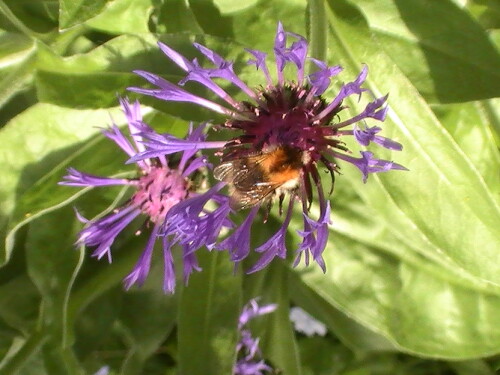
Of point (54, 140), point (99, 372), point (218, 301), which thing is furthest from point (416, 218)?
point (99, 372)

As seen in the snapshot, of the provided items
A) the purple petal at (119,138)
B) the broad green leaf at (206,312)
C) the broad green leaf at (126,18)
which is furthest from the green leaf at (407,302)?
the broad green leaf at (126,18)

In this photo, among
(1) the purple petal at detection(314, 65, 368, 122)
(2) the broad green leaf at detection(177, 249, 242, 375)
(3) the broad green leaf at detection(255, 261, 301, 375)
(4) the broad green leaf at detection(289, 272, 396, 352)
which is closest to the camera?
(1) the purple petal at detection(314, 65, 368, 122)

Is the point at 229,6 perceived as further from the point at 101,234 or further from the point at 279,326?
the point at 279,326

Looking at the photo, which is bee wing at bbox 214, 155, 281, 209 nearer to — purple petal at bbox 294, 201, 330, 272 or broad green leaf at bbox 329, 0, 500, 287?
purple petal at bbox 294, 201, 330, 272

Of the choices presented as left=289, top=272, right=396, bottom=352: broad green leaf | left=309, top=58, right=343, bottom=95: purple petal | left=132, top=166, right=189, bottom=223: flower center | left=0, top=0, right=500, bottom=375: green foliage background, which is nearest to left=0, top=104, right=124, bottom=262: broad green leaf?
left=0, top=0, right=500, bottom=375: green foliage background

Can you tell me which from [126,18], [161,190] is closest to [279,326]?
[161,190]

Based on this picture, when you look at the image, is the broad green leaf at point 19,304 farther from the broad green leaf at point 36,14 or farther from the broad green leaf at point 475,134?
the broad green leaf at point 475,134
